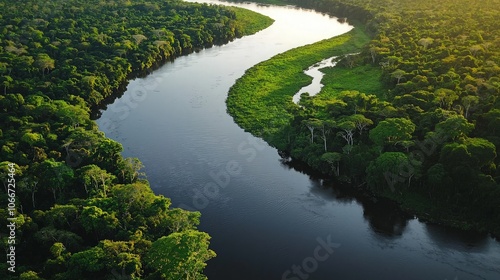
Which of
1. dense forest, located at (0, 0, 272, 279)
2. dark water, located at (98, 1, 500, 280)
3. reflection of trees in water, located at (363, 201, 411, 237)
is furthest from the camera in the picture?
reflection of trees in water, located at (363, 201, 411, 237)

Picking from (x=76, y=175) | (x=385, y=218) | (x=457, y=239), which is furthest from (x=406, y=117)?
(x=76, y=175)

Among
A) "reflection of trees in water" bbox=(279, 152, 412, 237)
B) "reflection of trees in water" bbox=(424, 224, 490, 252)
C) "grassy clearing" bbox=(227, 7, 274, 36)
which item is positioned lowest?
"grassy clearing" bbox=(227, 7, 274, 36)

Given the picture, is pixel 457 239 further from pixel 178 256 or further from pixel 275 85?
pixel 275 85

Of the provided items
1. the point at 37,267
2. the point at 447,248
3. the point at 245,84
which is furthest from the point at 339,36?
the point at 37,267

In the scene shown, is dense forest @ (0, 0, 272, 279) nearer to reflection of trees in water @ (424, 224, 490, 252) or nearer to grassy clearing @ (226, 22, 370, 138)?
grassy clearing @ (226, 22, 370, 138)

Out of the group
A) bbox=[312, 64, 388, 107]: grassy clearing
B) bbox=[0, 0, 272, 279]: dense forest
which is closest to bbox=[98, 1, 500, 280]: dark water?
bbox=[0, 0, 272, 279]: dense forest
